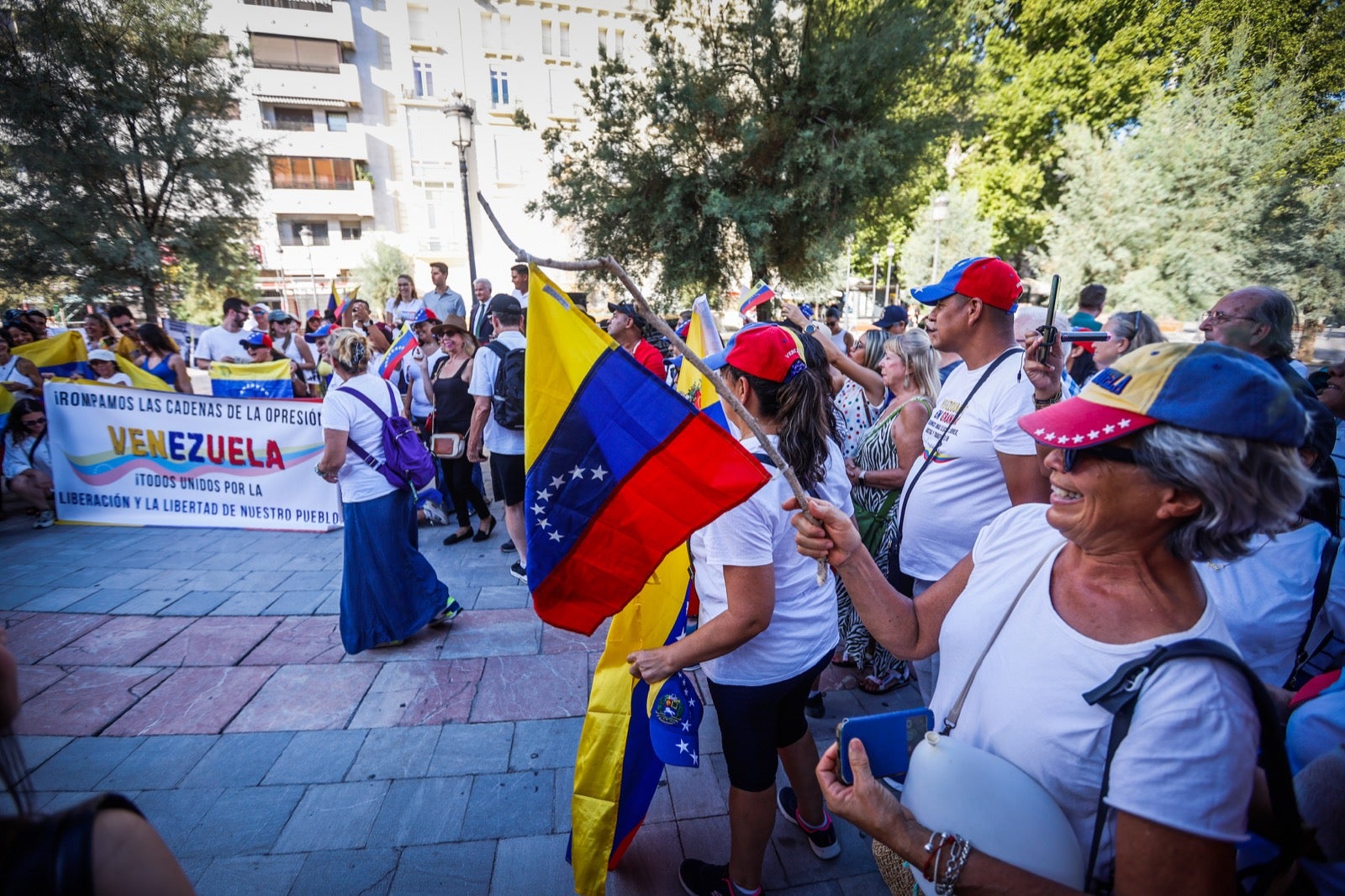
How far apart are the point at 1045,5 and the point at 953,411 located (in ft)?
86.5

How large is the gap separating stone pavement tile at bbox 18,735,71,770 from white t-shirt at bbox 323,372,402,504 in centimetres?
189

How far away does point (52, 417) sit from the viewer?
6.81 m

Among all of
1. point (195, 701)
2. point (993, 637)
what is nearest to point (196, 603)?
point (195, 701)

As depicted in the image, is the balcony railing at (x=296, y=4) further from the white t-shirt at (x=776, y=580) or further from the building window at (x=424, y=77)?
the white t-shirt at (x=776, y=580)

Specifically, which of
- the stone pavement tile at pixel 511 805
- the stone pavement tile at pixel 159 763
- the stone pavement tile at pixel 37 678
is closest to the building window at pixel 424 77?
the stone pavement tile at pixel 37 678

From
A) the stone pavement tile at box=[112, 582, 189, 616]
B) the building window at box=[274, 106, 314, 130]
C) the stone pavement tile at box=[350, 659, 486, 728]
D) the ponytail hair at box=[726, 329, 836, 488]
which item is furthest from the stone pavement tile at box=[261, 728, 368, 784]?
the building window at box=[274, 106, 314, 130]

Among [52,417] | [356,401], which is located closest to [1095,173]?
[356,401]

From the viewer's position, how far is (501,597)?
505 centimetres

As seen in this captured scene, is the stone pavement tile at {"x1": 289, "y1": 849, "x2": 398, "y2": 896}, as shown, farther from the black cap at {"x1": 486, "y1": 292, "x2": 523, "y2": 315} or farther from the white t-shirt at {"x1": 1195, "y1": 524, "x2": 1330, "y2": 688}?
the black cap at {"x1": 486, "y1": 292, "x2": 523, "y2": 315}

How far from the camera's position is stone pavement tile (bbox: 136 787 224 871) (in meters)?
2.68

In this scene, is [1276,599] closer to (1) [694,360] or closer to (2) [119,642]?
(1) [694,360]

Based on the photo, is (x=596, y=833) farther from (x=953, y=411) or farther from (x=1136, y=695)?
(x=953, y=411)

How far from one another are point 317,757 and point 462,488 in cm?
322

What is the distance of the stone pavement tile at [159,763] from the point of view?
9.90ft
